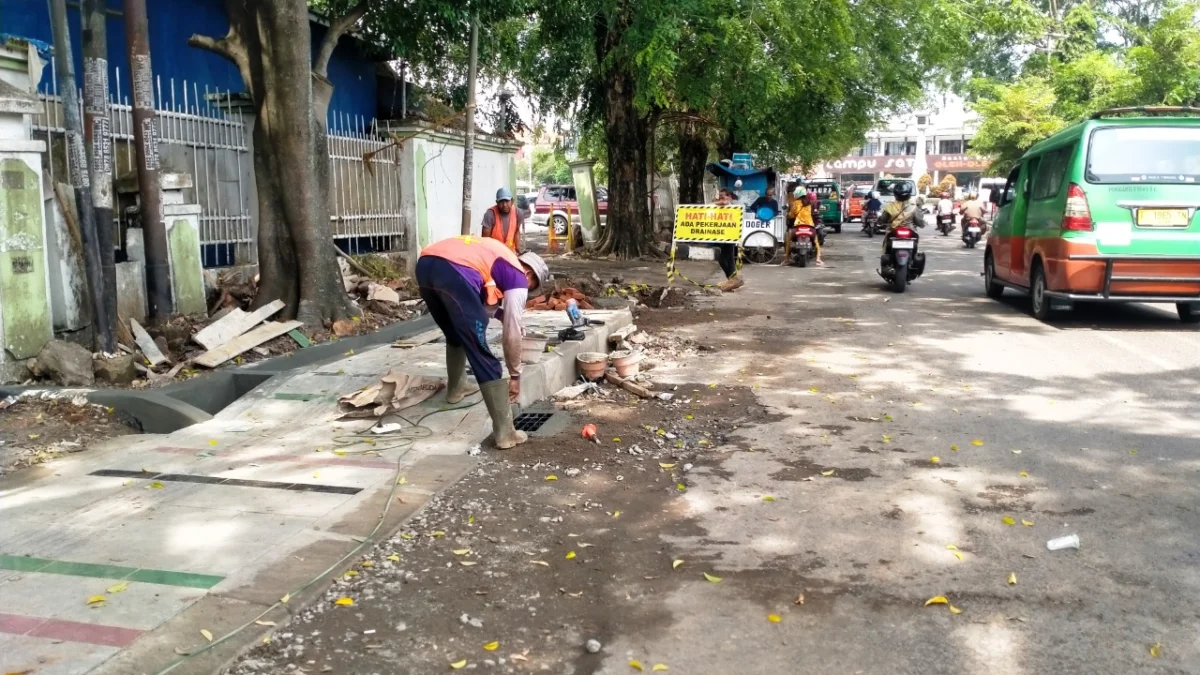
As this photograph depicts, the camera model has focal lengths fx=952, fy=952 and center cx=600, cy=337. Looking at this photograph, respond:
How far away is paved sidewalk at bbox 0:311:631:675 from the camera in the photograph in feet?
11.3

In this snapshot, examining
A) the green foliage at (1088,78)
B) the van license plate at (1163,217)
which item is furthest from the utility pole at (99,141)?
the green foliage at (1088,78)

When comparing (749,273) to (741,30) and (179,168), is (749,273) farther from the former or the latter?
(179,168)

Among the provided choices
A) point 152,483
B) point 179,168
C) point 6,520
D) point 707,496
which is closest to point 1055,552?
point 707,496

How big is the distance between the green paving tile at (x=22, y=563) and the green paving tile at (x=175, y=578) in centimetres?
46

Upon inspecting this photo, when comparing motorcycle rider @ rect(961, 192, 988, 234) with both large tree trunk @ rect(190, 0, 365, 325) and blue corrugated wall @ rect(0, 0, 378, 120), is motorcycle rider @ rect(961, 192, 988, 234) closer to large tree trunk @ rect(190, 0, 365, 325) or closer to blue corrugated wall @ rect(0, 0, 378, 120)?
blue corrugated wall @ rect(0, 0, 378, 120)

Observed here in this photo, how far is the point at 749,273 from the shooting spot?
18.5 meters

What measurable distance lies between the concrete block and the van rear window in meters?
9.66

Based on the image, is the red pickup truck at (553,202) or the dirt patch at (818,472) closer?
the dirt patch at (818,472)

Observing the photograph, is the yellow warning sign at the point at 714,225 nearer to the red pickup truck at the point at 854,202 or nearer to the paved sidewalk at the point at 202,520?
the paved sidewalk at the point at 202,520

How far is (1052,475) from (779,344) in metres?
4.75

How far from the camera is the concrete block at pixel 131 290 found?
8.50 metres

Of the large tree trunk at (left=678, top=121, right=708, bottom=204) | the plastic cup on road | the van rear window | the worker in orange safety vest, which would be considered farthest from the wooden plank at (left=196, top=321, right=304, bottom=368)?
the large tree trunk at (left=678, top=121, right=708, bottom=204)

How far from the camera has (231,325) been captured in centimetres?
869

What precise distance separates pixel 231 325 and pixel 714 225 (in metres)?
8.78
